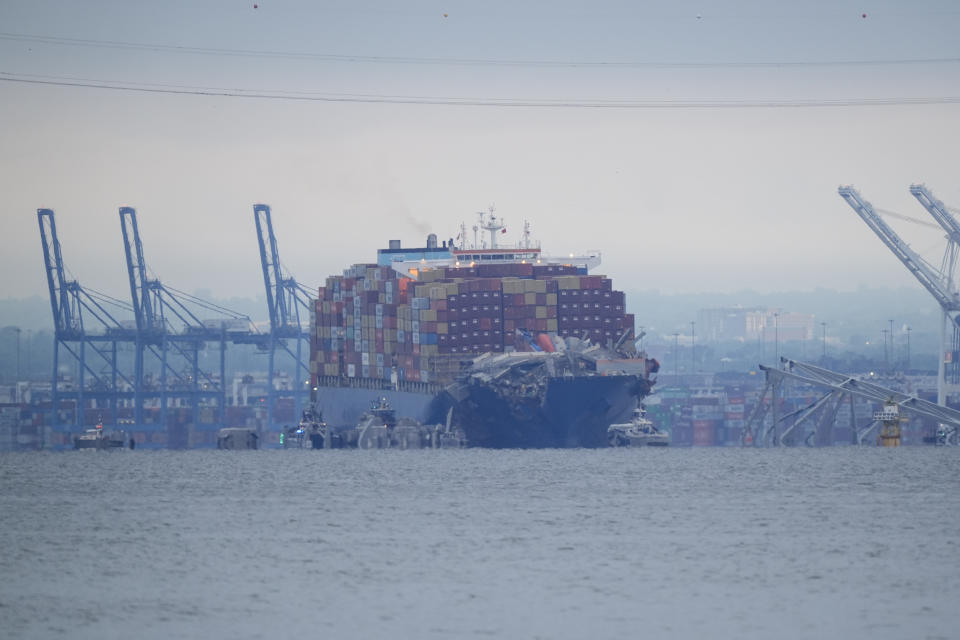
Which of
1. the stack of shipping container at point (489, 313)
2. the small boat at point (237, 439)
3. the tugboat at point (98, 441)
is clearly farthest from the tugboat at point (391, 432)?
the tugboat at point (98, 441)

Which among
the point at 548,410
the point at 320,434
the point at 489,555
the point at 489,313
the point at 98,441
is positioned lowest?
the point at 489,555

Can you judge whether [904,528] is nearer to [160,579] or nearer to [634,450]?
[160,579]

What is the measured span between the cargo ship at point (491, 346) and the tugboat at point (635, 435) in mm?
4121

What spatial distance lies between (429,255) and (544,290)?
23107mm

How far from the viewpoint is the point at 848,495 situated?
59.4 meters

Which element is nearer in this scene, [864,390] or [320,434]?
[864,390]

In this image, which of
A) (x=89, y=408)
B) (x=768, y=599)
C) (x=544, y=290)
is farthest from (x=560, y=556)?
(x=89, y=408)

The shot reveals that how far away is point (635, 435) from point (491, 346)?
1092 centimetres

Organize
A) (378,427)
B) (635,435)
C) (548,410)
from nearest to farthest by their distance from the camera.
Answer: (548,410) → (635,435) → (378,427)

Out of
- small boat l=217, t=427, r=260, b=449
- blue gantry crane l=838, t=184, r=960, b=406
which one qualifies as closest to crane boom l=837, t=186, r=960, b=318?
blue gantry crane l=838, t=184, r=960, b=406

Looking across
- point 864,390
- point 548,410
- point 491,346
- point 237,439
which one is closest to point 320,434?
point 237,439

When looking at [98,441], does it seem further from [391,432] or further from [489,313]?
[489,313]

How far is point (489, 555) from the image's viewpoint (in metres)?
42.3

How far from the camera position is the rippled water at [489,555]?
3300cm
